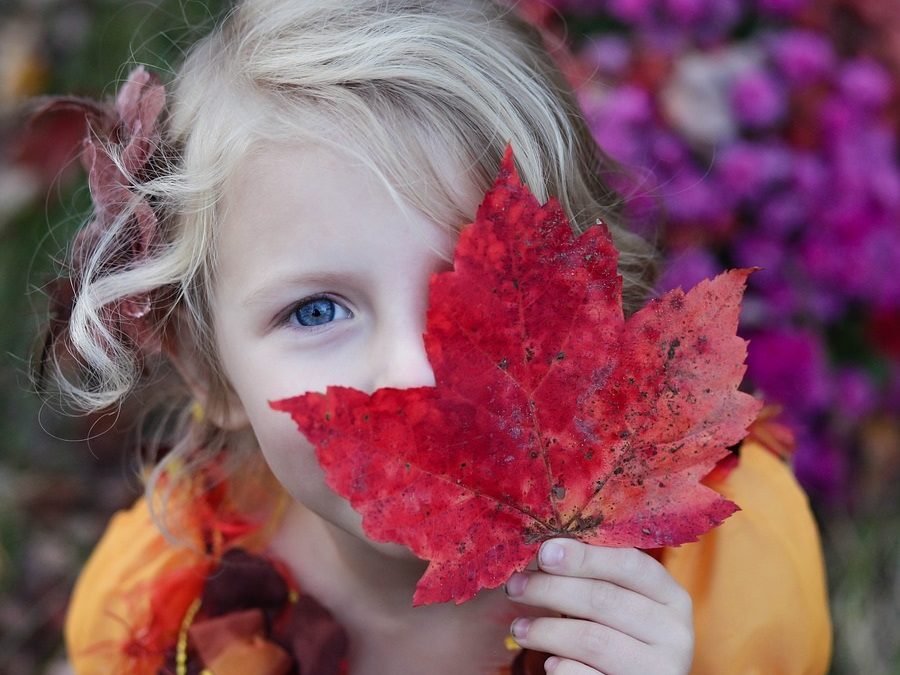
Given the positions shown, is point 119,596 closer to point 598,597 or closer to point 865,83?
point 598,597

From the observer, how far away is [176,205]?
995mm

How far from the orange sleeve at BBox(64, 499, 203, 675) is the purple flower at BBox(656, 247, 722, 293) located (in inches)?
39.3

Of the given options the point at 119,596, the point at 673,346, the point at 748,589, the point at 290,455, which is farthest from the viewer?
the point at 119,596

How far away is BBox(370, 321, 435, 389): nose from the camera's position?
0.78 metres

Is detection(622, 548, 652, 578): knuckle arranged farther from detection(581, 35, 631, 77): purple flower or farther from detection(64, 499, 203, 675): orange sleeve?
detection(581, 35, 631, 77): purple flower

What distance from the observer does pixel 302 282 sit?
86 cm

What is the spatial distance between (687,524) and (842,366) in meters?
1.32

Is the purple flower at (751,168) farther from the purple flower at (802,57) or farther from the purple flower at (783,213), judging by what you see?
the purple flower at (802,57)

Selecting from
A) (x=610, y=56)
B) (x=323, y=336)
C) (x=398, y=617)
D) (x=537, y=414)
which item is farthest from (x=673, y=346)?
(x=610, y=56)

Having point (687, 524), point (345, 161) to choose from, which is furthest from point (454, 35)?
point (687, 524)

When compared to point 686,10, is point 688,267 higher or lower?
lower

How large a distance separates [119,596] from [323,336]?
0.68m

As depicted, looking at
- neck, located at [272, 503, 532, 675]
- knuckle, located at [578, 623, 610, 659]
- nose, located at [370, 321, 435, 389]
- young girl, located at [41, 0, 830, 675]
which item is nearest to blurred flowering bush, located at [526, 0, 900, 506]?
young girl, located at [41, 0, 830, 675]

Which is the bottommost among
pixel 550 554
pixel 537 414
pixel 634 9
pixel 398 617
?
pixel 398 617
